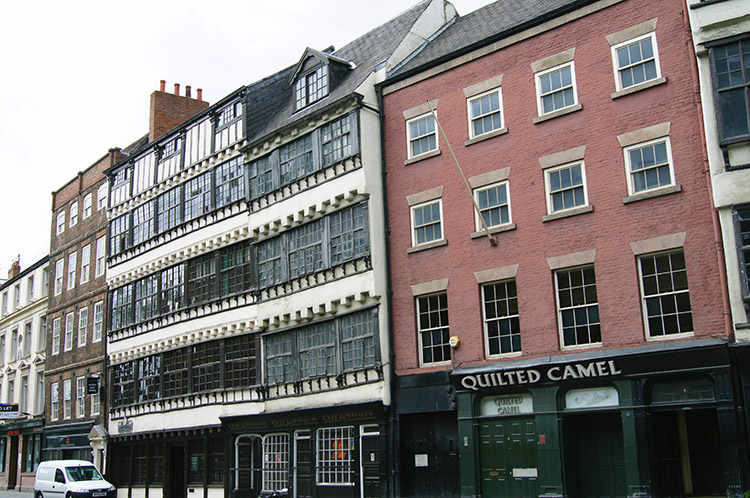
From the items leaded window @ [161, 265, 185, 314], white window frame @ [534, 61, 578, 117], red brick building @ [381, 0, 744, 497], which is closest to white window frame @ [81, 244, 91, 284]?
leaded window @ [161, 265, 185, 314]

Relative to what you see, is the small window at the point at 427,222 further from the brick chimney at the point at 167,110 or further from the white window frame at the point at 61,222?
the white window frame at the point at 61,222

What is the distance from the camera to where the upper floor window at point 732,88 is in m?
16.9

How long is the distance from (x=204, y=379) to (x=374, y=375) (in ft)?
33.0

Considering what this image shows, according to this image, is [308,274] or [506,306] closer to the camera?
[506,306]

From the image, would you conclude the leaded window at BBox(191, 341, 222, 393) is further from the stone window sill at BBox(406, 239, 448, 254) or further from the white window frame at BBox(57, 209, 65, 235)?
the white window frame at BBox(57, 209, 65, 235)

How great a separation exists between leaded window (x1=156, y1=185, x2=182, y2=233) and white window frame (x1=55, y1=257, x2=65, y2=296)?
11987 millimetres

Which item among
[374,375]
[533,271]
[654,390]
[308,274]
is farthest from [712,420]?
[308,274]

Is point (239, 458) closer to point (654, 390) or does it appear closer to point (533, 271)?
point (533, 271)

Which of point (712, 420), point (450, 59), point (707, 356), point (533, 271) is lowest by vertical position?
point (712, 420)

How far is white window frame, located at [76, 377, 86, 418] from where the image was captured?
38.8 m

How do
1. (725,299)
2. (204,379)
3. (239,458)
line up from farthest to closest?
1. (204,379)
2. (239,458)
3. (725,299)

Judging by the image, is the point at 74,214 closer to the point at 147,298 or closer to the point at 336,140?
the point at 147,298

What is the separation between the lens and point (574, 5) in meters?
20.6

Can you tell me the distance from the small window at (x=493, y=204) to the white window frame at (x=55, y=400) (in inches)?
1158
